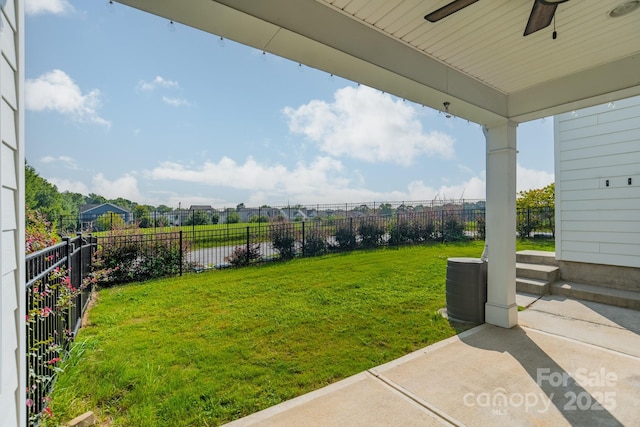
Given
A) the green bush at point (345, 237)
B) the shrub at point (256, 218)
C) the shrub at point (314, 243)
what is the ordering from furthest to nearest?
1. the shrub at point (256, 218)
2. the green bush at point (345, 237)
3. the shrub at point (314, 243)

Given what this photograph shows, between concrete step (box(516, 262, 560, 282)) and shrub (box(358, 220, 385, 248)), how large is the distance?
17.0 feet

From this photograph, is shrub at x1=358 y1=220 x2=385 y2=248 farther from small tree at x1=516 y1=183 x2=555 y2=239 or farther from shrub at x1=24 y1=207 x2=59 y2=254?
shrub at x1=24 y1=207 x2=59 y2=254

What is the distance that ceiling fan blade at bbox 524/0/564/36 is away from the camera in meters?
1.77

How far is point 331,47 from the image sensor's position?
79.7 inches

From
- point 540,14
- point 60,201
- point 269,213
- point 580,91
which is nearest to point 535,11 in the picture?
point 540,14

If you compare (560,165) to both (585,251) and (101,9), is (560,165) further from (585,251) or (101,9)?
(101,9)

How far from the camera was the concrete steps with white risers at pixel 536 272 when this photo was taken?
5.08 meters

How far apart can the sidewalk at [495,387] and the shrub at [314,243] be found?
6158mm

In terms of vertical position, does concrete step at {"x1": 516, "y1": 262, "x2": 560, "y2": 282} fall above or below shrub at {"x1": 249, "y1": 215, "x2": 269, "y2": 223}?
below

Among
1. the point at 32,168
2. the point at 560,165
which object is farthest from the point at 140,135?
the point at 560,165

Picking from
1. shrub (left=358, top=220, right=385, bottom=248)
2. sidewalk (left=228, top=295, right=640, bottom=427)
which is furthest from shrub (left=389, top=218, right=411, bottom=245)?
sidewalk (left=228, top=295, right=640, bottom=427)

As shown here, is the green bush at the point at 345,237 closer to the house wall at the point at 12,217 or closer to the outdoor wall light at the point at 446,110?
the outdoor wall light at the point at 446,110

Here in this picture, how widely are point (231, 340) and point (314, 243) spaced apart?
238 inches

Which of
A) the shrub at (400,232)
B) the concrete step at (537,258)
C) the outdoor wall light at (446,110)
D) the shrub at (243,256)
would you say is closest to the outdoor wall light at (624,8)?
the outdoor wall light at (446,110)
